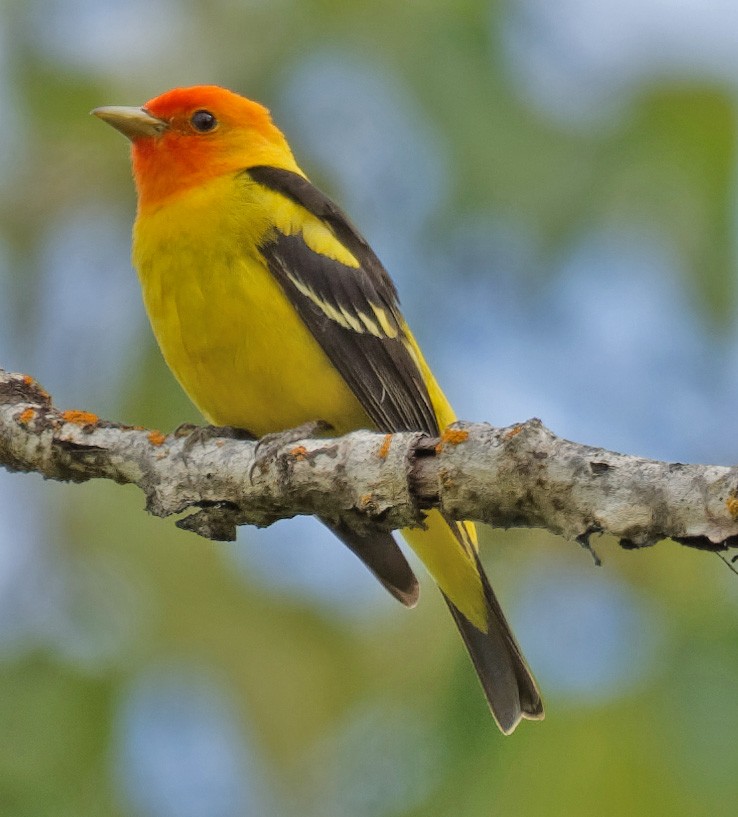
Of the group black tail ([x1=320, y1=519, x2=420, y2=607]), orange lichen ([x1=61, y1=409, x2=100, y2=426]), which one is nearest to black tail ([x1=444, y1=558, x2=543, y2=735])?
black tail ([x1=320, y1=519, x2=420, y2=607])

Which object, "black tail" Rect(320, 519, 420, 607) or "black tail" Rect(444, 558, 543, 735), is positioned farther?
"black tail" Rect(320, 519, 420, 607)

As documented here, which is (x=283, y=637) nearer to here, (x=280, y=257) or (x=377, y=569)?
(x=377, y=569)

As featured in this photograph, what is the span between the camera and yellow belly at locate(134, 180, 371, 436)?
168 inches

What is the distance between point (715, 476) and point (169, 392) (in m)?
2.56

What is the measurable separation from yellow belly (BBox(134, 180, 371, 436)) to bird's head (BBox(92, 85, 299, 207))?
43cm

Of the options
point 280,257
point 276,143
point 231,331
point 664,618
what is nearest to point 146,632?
point 231,331

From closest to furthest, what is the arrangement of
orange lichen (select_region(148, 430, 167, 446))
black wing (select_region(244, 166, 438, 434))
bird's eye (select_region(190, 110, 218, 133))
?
orange lichen (select_region(148, 430, 167, 446))
black wing (select_region(244, 166, 438, 434))
bird's eye (select_region(190, 110, 218, 133))

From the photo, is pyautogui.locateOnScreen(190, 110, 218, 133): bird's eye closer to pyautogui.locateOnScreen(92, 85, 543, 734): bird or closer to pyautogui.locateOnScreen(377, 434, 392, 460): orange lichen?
pyautogui.locateOnScreen(92, 85, 543, 734): bird

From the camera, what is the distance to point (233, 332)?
13.9 feet

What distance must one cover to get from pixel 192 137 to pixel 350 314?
3.70 ft

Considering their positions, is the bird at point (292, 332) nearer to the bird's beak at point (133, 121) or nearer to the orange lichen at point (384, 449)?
the bird's beak at point (133, 121)

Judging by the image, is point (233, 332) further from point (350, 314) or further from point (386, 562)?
point (386, 562)

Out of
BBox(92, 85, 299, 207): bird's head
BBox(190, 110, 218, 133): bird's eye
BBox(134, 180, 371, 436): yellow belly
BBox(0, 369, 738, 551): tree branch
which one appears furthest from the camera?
BBox(190, 110, 218, 133): bird's eye

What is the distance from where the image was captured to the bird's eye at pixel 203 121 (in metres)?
5.14
